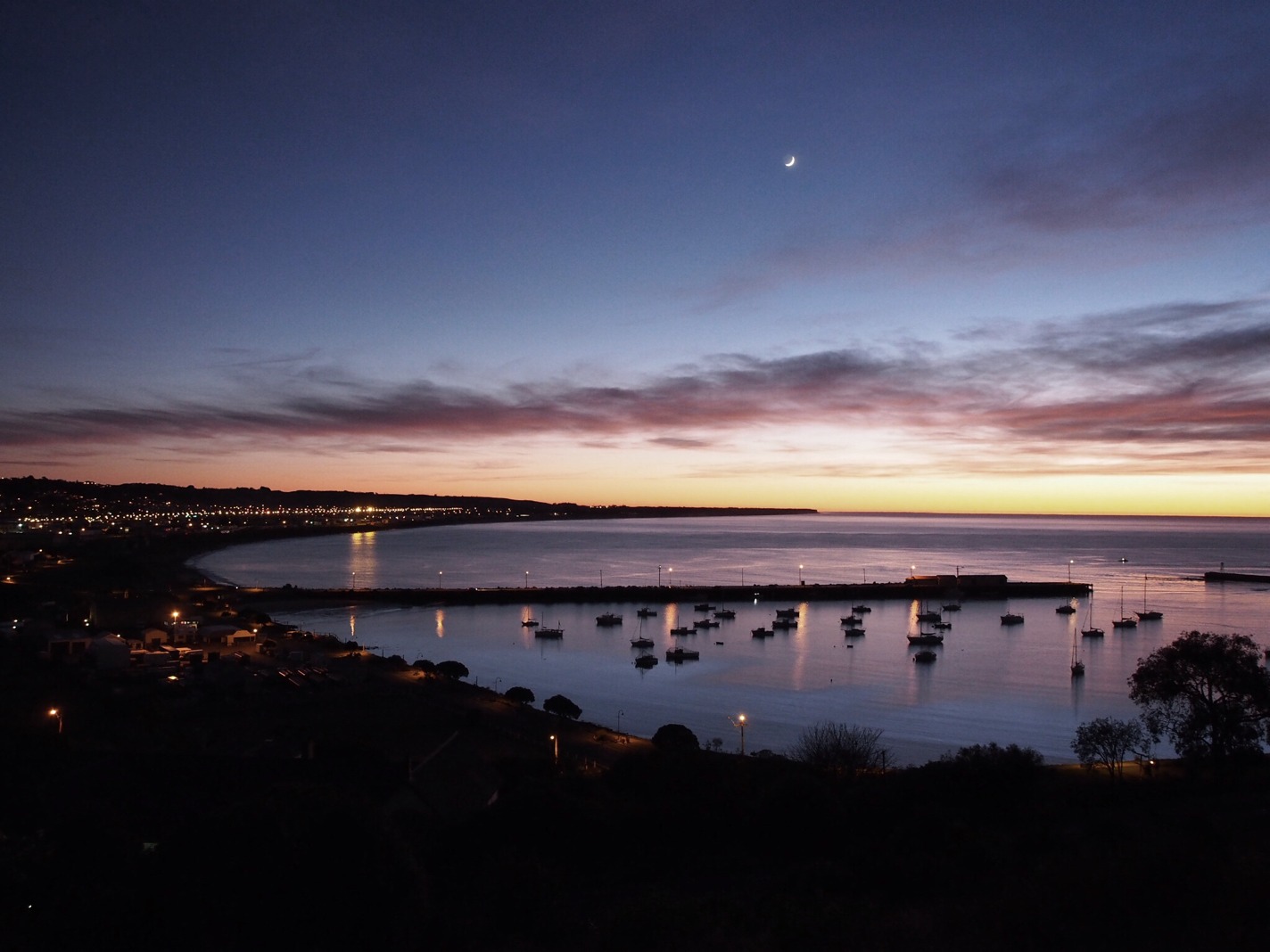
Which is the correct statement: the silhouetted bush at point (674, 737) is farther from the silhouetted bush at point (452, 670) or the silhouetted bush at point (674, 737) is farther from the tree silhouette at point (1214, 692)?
the silhouetted bush at point (452, 670)

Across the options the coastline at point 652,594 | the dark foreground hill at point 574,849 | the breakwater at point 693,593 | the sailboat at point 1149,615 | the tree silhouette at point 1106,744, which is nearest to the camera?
the dark foreground hill at point 574,849

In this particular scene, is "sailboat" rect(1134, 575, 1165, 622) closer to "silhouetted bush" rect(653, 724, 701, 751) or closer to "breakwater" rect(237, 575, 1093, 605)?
"breakwater" rect(237, 575, 1093, 605)

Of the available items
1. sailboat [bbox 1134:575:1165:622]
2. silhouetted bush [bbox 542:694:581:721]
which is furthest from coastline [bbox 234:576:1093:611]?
silhouetted bush [bbox 542:694:581:721]

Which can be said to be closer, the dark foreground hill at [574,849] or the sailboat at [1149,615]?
the dark foreground hill at [574,849]

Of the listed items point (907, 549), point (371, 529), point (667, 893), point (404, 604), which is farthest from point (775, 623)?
point (371, 529)

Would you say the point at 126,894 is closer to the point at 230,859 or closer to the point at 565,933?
the point at 230,859

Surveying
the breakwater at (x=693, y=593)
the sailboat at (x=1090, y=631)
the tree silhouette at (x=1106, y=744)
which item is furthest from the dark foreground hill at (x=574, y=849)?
the breakwater at (x=693, y=593)
